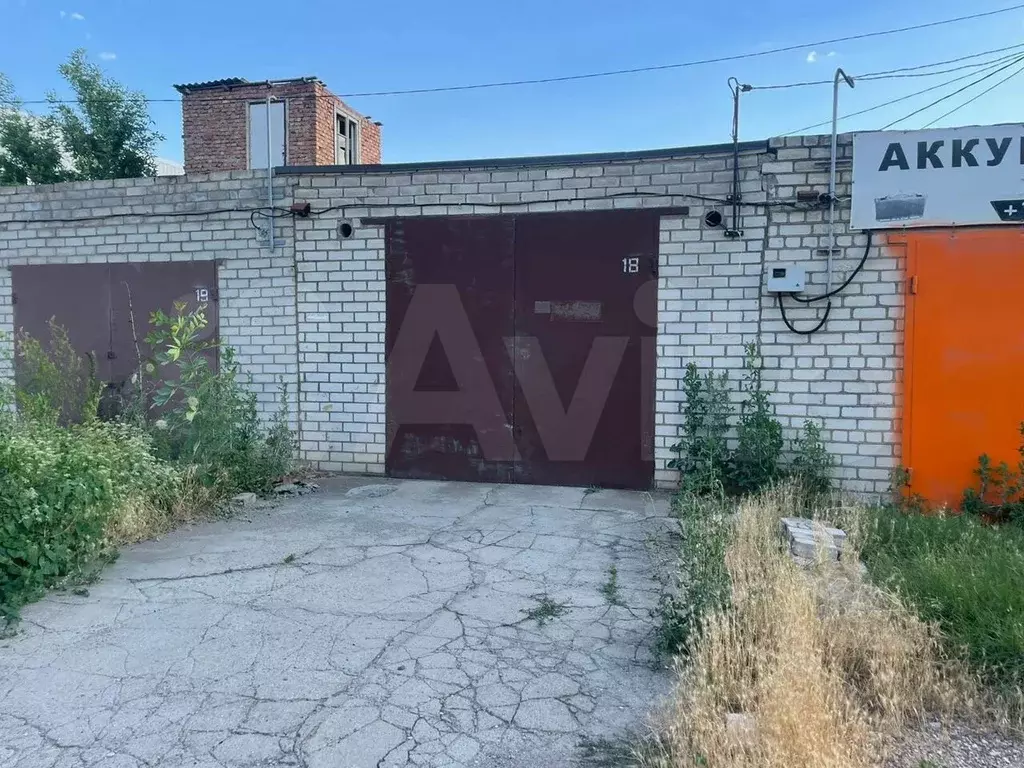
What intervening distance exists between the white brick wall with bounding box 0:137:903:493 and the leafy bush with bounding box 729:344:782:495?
14 cm

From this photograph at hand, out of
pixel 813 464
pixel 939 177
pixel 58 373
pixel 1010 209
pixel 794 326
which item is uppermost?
pixel 939 177

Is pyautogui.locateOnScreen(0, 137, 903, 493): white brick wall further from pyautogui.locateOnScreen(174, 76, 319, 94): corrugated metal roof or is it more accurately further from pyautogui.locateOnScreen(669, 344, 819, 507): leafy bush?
pyautogui.locateOnScreen(174, 76, 319, 94): corrugated metal roof

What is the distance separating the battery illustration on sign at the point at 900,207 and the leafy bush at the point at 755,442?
4.51ft

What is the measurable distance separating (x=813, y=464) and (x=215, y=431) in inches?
188

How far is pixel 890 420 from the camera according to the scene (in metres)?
5.79

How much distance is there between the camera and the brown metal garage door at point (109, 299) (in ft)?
23.5

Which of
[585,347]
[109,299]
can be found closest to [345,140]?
[109,299]

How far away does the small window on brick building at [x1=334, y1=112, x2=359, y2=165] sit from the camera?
61.1ft

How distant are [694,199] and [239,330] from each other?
4.40m

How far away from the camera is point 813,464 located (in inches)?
227

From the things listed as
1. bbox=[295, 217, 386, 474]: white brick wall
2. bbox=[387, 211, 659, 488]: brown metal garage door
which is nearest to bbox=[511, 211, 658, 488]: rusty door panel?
bbox=[387, 211, 659, 488]: brown metal garage door

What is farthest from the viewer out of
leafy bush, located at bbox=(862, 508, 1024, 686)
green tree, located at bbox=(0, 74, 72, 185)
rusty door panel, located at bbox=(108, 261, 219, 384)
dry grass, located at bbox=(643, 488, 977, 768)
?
green tree, located at bbox=(0, 74, 72, 185)

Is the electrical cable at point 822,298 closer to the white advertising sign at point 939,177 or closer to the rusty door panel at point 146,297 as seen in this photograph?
the white advertising sign at point 939,177

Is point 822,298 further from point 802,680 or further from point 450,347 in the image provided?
point 802,680
